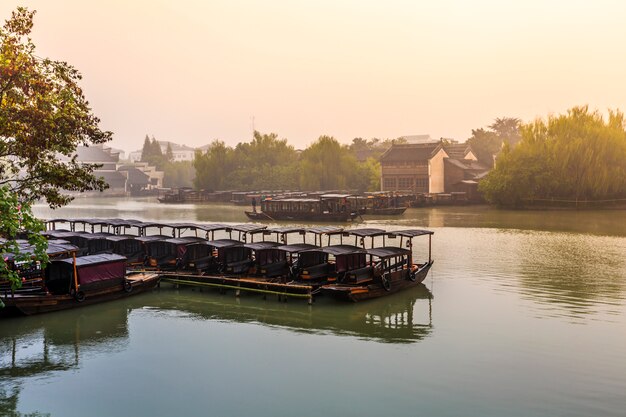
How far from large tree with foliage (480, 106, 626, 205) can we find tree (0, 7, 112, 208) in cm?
5576

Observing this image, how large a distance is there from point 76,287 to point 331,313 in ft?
30.5

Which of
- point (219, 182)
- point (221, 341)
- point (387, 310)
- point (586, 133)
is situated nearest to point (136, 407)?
point (221, 341)

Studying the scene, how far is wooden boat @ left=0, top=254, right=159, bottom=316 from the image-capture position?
19969 mm

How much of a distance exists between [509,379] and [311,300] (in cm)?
867

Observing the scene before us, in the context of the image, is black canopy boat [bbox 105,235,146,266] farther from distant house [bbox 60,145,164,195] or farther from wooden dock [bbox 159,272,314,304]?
distant house [bbox 60,145,164,195]

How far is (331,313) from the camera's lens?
68.3ft

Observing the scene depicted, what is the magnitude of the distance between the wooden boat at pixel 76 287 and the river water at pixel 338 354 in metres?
0.39

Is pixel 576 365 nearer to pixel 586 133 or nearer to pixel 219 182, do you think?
pixel 586 133

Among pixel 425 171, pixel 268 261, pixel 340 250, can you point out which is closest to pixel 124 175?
pixel 425 171

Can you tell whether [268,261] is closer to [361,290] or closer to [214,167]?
[361,290]

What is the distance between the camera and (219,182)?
106 meters

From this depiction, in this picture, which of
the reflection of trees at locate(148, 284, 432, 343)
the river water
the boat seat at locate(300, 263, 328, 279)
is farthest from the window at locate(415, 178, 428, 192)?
the boat seat at locate(300, 263, 328, 279)

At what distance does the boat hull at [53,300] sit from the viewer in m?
19.8

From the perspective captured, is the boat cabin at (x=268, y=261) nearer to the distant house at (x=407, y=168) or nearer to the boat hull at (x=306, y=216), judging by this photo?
the boat hull at (x=306, y=216)
